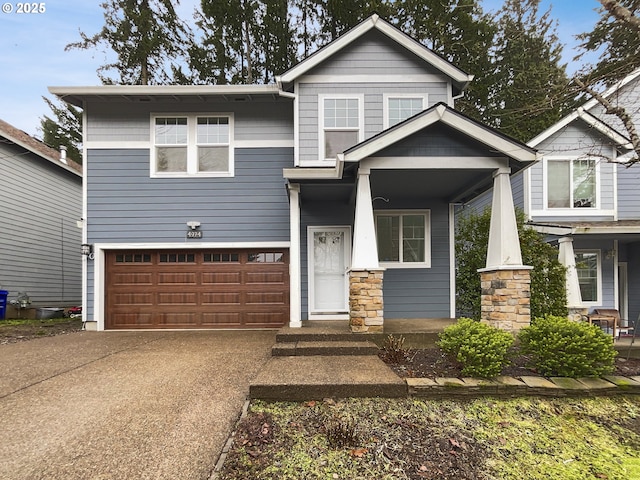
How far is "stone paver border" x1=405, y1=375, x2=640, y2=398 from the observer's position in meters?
3.54

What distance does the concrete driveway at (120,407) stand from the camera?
252cm

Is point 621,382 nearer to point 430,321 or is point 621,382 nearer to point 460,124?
point 430,321

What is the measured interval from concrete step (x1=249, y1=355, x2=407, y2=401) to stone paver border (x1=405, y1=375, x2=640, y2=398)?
0.73 ft

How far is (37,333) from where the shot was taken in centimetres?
789

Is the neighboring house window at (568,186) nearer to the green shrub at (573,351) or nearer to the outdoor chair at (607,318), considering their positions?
the outdoor chair at (607,318)

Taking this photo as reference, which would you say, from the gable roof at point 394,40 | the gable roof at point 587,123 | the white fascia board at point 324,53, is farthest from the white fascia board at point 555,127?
the white fascia board at point 324,53

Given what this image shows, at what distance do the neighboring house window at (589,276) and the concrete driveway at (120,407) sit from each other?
8522 mm

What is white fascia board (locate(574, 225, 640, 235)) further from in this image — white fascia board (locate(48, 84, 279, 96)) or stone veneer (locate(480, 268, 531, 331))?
white fascia board (locate(48, 84, 279, 96))

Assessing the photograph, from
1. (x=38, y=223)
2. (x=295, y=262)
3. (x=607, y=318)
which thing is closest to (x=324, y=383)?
(x=295, y=262)

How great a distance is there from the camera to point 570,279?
7.77 m

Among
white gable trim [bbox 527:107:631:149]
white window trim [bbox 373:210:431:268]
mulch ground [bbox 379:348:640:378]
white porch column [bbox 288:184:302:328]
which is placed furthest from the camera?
white gable trim [bbox 527:107:631:149]

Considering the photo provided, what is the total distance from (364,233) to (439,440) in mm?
3333

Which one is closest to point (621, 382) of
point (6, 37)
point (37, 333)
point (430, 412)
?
point (430, 412)

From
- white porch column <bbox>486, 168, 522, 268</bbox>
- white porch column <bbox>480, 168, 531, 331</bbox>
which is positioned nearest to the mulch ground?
white porch column <bbox>480, 168, 531, 331</bbox>
